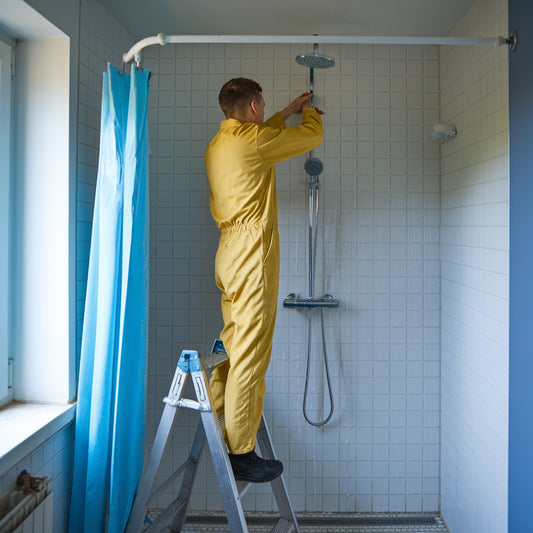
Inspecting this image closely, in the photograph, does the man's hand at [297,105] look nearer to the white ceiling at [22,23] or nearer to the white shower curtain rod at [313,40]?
the white shower curtain rod at [313,40]

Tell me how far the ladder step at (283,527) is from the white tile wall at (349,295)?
1.53ft

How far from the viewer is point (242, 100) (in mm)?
2043

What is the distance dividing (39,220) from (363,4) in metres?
1.59

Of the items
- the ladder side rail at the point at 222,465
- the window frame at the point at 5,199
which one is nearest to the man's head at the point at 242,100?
the window frame at the point at 5,199

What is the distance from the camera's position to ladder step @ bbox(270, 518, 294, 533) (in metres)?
2.08

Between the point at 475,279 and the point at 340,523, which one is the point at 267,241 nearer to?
the point at 475,279

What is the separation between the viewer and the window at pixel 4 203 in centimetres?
187

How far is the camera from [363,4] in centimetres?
219

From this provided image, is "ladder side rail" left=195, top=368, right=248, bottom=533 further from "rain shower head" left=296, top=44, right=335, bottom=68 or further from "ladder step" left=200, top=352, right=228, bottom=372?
"rain shower head" left=296, top=44, right=335, bottom=68

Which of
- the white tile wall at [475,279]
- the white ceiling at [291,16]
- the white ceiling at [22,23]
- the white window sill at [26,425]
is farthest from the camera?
the white ceiling at [291,16]

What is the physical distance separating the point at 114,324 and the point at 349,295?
1232 millimetres

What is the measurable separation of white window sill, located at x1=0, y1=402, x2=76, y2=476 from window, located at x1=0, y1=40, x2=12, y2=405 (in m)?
0.10

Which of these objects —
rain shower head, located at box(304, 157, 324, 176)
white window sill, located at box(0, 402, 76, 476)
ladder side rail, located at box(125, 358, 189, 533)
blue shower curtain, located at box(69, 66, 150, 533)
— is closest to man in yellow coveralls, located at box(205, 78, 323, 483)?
ladder side rail, located at box(125, 358, 189, 533)

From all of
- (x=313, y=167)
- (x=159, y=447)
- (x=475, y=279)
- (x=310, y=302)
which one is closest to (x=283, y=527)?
(x=159, y=447)
